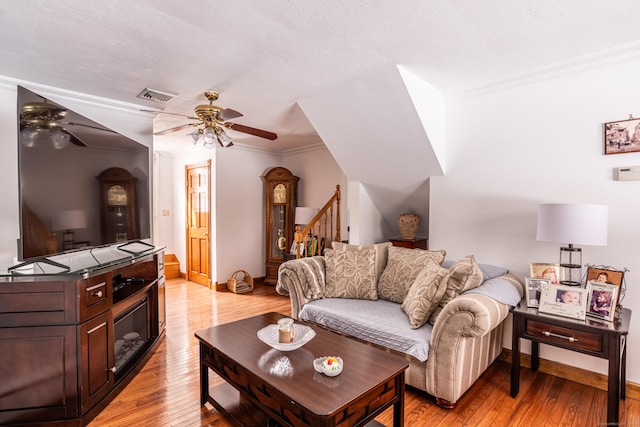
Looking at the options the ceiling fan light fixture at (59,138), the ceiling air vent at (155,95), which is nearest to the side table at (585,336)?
the ceiling fan light fixture at (59,138)

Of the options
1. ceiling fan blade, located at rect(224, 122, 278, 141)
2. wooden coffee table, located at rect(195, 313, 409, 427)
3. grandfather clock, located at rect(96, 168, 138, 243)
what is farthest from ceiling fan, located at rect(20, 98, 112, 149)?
wooden coffee table, located at rect(195, 313, 409, 427)

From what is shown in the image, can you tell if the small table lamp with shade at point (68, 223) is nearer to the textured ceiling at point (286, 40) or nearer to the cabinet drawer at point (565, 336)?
the textured ceiling at point (286, 40)

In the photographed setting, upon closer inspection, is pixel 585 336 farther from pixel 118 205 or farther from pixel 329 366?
pixel 118 205

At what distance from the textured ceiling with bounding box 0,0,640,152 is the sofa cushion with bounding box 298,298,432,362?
188 cm

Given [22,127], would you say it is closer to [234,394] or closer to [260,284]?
[234,394]

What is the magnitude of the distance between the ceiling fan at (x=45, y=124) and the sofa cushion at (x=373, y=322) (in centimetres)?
217

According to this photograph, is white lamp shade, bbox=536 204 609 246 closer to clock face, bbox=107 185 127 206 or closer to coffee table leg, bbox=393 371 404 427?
coffee table leg, bbox=393 371 404 427

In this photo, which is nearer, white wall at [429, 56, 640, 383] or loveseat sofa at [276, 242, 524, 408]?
loveseat sofa at [276, 242, 524, 408]

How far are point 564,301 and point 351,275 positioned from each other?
157cm

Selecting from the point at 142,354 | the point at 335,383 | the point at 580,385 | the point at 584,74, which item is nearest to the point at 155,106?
the point at 142,354

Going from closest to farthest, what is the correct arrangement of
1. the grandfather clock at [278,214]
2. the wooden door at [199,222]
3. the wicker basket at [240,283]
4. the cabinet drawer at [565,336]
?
1. the cabinet drawer at [565,336]
2. the wicker basket at [240,283]
3. the wooden door at [199,222]
4. the grandfather clock at [278,214]

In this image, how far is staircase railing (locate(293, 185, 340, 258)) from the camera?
439 cm

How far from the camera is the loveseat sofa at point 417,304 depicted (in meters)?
2.04

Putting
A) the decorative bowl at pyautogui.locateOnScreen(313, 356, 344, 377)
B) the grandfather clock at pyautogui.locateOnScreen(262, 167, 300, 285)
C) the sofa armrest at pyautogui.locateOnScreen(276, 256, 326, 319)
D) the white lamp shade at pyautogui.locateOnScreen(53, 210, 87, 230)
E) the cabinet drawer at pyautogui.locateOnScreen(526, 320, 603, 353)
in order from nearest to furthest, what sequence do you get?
the decorative bowl at pyautogui.locateOnScreen(313, 356, 344, 377)
the cabinet drawer at pyautogui.locateOnScreen(526, 320, 603, 353)
the white lamp shade at pyautogui.locateOnScreen(53, 210, 87, 230)
the sofa armrest at pyautogui.locateOnScreen(276, 256, 326, 319)
the grandfather clock at pyautogui.locateOnScreen(262, 167, 300, 285)
